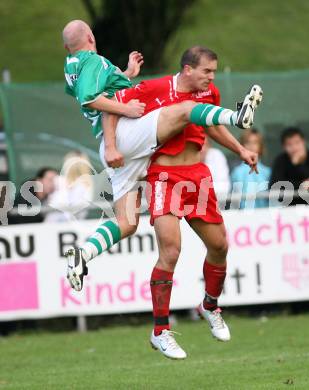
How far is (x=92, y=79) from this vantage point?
29.9 ft

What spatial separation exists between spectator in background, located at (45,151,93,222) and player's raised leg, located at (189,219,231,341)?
14.0ft

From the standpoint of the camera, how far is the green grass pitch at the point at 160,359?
31.7 ft

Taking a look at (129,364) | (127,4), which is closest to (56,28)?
(127,4)

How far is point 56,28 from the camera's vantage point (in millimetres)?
36500

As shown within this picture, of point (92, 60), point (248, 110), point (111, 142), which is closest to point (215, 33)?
point (92, 60)

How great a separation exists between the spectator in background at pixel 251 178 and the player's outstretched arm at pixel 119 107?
16.3 ft

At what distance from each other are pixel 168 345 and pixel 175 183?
3.98 ft

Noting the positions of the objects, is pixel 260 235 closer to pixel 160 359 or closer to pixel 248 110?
pixel 160 359

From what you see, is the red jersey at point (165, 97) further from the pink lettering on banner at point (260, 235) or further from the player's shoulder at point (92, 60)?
the pink lettering on banner at point (260, 235)

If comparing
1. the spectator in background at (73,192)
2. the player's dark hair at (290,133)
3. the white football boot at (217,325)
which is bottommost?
the white football boot at (217,325)

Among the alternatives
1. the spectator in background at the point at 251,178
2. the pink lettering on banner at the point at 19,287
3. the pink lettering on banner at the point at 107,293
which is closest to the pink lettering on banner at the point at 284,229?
the spectator in background at the point at 251,178

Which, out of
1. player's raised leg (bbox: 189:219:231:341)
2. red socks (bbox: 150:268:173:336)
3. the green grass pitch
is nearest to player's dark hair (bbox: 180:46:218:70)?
player's raised leg (bbox: 189:219:231:341)

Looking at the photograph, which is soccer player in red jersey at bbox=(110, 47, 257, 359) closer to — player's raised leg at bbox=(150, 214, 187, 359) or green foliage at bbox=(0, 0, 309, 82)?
player's raised leg at bbox=(150, 214, 187, 359)

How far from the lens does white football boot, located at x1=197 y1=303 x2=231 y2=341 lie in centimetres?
971
